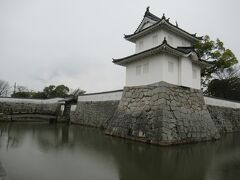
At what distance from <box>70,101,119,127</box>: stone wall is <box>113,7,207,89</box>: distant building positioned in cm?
282

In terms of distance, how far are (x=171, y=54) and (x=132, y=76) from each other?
2.38 meters

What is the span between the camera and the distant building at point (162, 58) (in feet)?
27.1

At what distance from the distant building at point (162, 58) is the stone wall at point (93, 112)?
2.82m

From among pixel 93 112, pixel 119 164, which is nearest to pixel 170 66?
pixel 119 164

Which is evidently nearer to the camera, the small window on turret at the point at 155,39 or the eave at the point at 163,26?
the eave at the point at 163,26

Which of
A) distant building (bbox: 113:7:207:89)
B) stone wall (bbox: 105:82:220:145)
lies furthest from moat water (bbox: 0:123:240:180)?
distant building (bbox: 113:7:207:89)

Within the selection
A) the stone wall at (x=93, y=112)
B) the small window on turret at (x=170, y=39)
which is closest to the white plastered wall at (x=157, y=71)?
the small window on turret at (x=170, y=39)

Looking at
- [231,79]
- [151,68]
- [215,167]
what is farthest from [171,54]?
[231,79]

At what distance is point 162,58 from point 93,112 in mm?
7425

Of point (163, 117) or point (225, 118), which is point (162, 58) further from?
point (225, 118)

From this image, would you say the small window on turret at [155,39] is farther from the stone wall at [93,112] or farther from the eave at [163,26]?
the stone wall at [93,112]

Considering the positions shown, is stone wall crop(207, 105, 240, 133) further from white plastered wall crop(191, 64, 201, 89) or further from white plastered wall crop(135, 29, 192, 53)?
white plastered wall crop(135, 29, 192, 53)

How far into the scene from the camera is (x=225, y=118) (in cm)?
1203

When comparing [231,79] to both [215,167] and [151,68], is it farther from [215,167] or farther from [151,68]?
[215,167]
